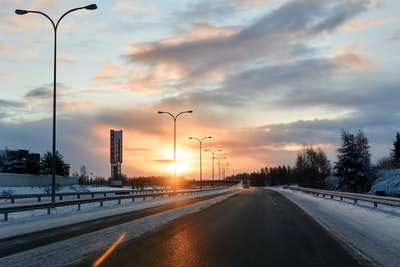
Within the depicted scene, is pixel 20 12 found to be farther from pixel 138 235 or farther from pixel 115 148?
pixel 115 148

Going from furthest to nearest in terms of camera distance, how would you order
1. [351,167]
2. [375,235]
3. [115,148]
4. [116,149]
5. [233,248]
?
[116,149] → [115,148] → [351,167] → [375,235] → [233,248]

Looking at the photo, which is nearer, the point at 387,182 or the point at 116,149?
the point at 387,182

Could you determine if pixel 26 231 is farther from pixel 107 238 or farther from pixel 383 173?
pixel 383 173

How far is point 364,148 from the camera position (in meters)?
135

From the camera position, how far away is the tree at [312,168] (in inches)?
5069

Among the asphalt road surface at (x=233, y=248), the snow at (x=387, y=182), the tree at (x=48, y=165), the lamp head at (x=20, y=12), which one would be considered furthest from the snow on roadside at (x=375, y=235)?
the tree at (x=48, y=165)

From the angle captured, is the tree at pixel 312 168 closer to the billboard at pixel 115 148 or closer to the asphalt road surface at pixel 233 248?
the billboard at pixel 115 148

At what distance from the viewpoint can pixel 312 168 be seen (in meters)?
135

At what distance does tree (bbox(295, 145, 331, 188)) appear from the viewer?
128750mm

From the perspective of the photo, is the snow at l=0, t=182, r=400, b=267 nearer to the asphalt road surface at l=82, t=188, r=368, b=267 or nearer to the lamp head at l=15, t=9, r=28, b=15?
the asphalt road surface at l=82, t=188, r=368, b=267

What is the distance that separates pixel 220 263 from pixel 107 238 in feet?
18.0

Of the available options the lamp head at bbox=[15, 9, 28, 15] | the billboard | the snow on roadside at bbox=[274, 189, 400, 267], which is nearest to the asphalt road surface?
the snow on roadside at bbox=[274, 189, 400, 267]

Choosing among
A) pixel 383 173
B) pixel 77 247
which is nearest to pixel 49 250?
pixel 77 247

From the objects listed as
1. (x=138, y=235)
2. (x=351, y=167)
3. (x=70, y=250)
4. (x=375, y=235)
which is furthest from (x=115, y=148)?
(x=70, y=250)
